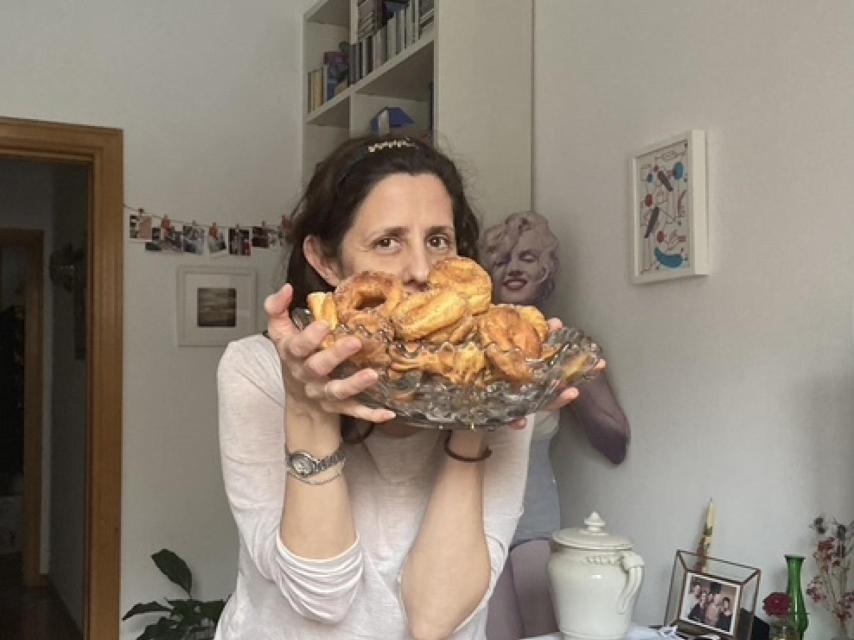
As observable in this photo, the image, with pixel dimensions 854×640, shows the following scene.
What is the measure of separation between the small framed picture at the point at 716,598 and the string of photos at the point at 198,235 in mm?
1513

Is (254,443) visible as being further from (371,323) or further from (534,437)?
(534,437)

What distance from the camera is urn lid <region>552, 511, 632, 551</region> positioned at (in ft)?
4.25

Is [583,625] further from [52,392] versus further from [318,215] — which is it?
[52,392]

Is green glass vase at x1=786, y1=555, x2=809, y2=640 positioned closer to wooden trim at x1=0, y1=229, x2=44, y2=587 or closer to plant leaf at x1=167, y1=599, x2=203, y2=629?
plant leaf at x1=167, y1=599, x2=203, y2=629

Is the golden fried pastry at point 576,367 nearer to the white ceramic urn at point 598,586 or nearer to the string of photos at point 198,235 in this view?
the white ceramic urn at point 598,586

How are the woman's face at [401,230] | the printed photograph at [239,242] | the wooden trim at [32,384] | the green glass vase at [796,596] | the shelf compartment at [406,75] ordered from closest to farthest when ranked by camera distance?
the woman's face at [401,230]
the green glass vase at [796,596]
the shelf compartment at [406,75]
the printed photograph at [239,242]
the wooden trim at [32,384]

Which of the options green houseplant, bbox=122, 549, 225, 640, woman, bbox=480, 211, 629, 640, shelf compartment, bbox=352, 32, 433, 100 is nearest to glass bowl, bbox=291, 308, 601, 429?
woman, bbox=480, 211, 629, 640

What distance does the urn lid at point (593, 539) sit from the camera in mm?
1295

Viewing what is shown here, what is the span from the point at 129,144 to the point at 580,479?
162cm

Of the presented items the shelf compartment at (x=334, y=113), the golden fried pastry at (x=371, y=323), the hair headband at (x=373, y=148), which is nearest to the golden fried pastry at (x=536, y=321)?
the golden fried pastry at (x=371, y=323)

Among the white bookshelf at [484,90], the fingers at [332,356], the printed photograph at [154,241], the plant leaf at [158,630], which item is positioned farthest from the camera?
the printed photograph at [154,241]

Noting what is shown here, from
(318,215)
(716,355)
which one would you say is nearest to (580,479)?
(716,355)

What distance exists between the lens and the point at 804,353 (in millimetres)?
1354

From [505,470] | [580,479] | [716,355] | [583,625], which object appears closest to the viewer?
[505,470]
